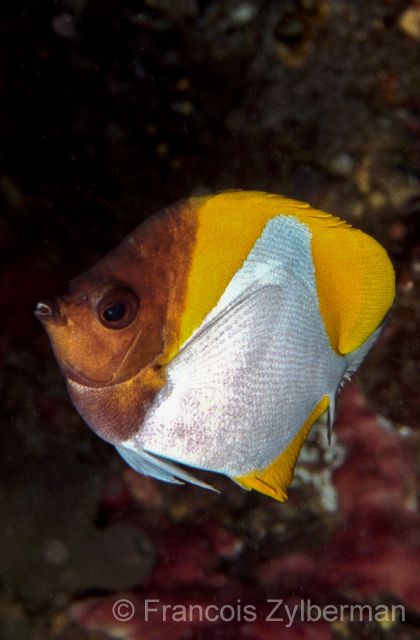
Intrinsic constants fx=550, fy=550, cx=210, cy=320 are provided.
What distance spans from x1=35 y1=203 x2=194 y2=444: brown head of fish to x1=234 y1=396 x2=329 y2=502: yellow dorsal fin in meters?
0.30

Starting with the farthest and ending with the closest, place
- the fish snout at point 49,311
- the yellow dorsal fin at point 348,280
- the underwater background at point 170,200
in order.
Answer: the underwater background at point 170,200
the yellow dorsal fin at point 348,280
the fish snout at point 49,311

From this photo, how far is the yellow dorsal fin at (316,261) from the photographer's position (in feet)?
3.61

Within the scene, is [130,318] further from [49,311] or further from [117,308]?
[49,311]

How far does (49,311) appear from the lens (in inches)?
40.9

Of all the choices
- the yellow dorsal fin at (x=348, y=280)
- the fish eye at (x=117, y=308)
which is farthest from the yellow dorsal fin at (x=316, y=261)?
the fish eye at (x=117, y=308)

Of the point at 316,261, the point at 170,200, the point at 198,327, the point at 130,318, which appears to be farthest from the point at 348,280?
the point at 170,200

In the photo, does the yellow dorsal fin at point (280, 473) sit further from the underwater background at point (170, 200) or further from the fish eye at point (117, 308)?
the underwater background at point (170, 200)

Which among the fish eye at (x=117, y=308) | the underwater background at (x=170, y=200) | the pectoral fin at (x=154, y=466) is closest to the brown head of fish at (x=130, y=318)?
the fish eye at (x=117, y=308)

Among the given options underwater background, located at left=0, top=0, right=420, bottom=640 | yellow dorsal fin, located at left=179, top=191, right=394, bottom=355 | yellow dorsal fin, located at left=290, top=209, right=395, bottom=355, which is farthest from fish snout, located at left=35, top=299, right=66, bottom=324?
underwater background, located at left=0, top=0, right=420, bottom=640

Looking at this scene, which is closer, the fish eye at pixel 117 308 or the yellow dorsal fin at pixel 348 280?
the fish eye at pixel 117 308

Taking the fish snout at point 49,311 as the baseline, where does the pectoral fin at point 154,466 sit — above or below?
below

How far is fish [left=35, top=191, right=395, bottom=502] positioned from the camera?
1089 mm

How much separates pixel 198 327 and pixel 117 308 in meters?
0.16

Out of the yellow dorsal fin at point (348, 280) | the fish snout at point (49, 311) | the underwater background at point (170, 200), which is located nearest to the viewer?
the fish snout at point (49, 311)
